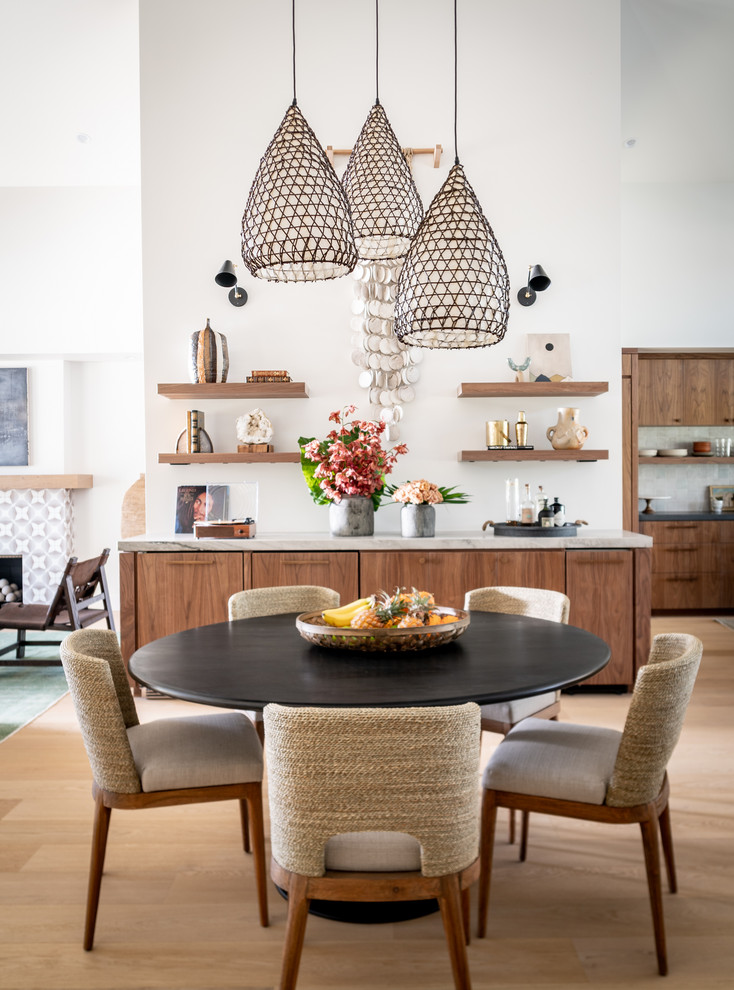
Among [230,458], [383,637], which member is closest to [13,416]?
[230,458]

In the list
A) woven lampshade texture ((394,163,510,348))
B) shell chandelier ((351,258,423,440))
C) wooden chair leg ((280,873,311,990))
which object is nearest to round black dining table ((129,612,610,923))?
wooden chair leg ((280,873,311,990))

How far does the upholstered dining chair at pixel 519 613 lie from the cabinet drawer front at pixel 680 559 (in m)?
3.96

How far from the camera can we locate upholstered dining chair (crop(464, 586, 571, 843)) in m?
2.46

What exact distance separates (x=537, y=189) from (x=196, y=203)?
2023mm

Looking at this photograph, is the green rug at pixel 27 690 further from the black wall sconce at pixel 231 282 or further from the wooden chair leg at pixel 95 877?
the black wall sconce at pixel 231 282

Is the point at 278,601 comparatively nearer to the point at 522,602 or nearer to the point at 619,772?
the point at 522,602

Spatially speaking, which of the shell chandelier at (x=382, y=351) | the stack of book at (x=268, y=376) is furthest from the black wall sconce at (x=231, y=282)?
the shell chandelier at (x=382, y=351)

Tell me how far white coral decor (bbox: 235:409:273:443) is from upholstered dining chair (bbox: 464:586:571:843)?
1.95m

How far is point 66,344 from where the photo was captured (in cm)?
616

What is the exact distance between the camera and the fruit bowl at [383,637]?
1993 millimetres

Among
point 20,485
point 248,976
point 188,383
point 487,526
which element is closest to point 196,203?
point 188,383

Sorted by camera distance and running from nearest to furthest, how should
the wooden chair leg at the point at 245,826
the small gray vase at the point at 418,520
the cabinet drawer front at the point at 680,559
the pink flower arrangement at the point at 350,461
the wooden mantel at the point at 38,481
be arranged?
the wooden chair leg at the point at 245,826 → the pink flower arrangement at the point at 350,461 → the small gray vase at the point at 418,520 → the wooden mantel at the point at 38,481 → the cabinet drawer front at the point at 680,559

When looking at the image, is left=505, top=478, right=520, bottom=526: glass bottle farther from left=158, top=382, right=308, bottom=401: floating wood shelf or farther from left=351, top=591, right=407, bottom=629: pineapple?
left=351, top=591, right=407, bottom=629: pineapple

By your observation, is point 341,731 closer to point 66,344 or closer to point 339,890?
point 339,890
